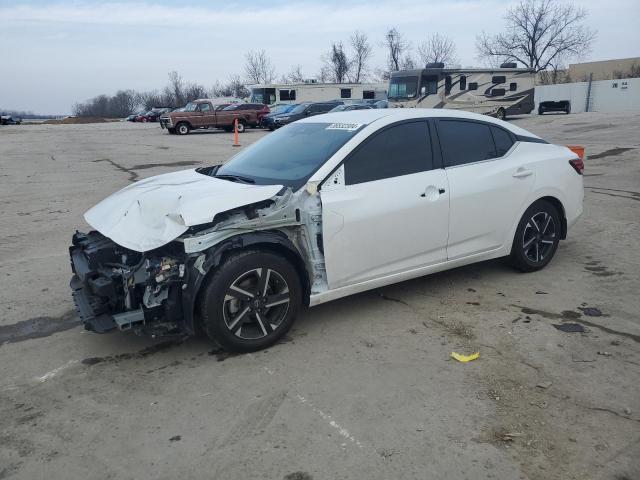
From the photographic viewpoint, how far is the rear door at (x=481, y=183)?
15.7 ft

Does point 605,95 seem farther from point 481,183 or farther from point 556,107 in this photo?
point 481,183

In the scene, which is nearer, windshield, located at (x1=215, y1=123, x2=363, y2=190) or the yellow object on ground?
the yellow object on ground

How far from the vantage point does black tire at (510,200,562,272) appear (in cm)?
533

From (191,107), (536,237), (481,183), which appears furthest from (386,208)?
(191,107)

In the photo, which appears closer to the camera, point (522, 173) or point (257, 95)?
point (522, 173)

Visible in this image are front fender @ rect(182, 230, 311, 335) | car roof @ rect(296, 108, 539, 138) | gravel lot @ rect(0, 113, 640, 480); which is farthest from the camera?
car roof @ rect(296, 108, 539, 138)

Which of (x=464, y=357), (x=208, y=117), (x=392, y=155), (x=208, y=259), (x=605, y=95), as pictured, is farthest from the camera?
(x=605, y=95)

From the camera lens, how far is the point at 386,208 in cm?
430

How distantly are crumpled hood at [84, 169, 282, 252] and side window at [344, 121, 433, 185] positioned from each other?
2.24 feet

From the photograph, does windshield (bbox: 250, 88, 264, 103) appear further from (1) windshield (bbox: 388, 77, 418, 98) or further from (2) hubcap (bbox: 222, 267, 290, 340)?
(2) hubcap (bbox: 222, 267, 290, 340)

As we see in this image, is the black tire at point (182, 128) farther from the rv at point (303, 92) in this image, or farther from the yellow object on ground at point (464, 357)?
the yellow object on ground at point (464, 357)

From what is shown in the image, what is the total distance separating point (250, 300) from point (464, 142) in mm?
2489

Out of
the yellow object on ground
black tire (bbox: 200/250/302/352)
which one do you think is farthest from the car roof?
the yellow object on ground

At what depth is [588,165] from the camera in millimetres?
13500
